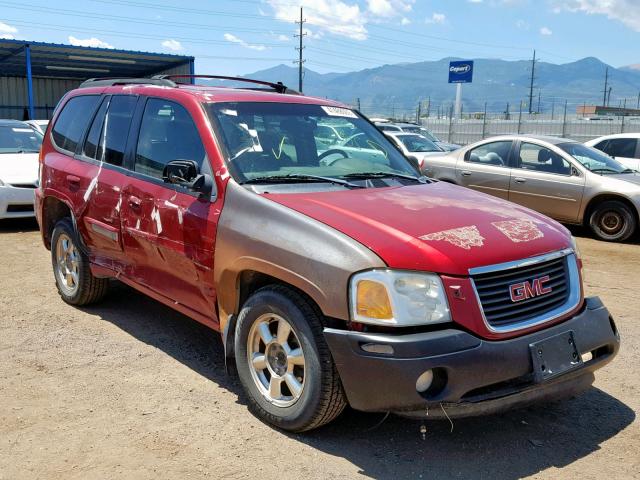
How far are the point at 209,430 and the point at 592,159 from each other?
27.7ft

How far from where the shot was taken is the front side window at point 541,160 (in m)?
9.66

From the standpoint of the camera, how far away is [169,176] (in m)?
3.79

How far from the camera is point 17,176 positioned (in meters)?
9.24

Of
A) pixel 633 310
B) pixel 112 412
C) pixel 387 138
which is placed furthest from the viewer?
pixel 633 310

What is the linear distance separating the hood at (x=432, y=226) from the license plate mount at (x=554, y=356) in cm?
44

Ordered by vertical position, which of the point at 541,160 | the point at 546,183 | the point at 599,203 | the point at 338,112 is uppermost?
the point at 338,112

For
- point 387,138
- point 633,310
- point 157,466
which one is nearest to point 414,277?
point 157,466

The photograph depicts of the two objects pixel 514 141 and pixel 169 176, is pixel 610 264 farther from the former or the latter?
pixel 169 176

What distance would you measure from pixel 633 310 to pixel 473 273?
3.56 meters

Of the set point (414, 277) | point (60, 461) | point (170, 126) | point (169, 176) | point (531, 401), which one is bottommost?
point (60, 461)

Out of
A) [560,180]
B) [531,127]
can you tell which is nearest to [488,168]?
[560,180]

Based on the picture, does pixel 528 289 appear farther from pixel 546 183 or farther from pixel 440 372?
pixel 546 183

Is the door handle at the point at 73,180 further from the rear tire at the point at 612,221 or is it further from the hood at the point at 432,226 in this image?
the rear tire at the point at 612,221

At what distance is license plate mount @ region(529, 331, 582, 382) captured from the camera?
2.98 meters
